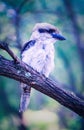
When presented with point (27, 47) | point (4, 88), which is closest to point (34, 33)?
point (27, 47)

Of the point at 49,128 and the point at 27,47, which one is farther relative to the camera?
the point at 49,128

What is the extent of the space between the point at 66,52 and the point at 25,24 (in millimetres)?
278

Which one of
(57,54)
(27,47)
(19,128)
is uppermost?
(27,47)

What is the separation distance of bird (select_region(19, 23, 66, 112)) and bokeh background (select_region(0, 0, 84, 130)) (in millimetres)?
303

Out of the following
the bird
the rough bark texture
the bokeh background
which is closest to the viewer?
the rough bark texture

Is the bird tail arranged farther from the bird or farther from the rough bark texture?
the rough bark texture

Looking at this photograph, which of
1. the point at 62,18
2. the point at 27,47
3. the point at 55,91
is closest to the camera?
the point at 55,91

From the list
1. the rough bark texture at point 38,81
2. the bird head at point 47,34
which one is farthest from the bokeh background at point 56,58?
the rough bark texture at point 38,81

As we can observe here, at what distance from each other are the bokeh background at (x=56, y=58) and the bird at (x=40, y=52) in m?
0.30

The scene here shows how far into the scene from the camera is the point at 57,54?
84.0 inches

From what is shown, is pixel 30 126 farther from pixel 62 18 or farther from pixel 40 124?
pixel 62 18

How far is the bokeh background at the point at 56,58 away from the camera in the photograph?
6.79 feet

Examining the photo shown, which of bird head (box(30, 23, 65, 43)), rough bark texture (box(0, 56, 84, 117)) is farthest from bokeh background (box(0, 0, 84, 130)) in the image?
→ rough bark texture (box(0, 56, 84, 117))

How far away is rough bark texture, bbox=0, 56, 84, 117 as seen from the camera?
1.36 metres
